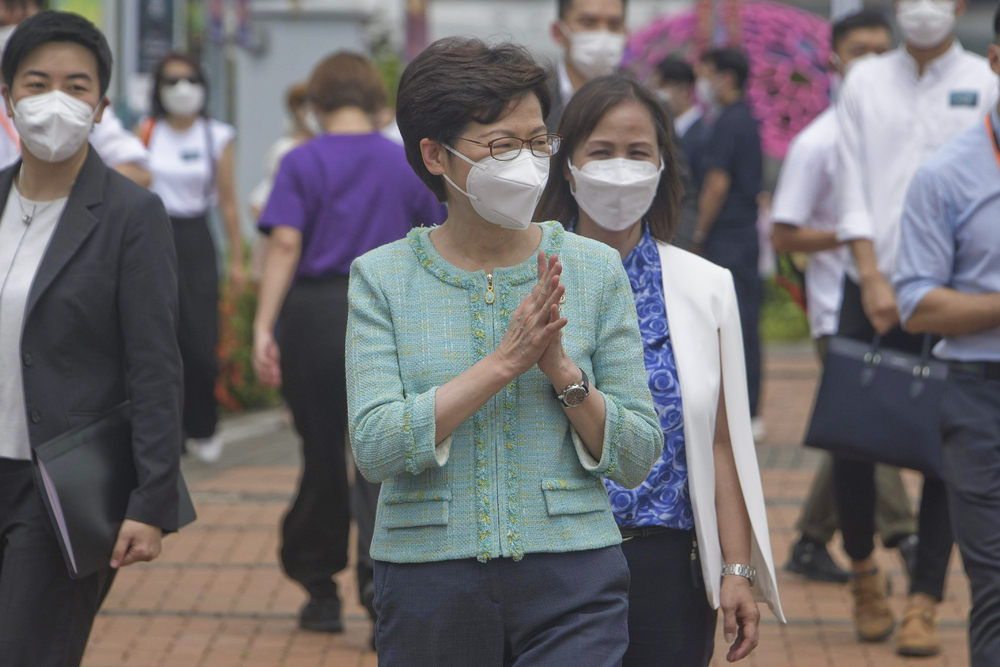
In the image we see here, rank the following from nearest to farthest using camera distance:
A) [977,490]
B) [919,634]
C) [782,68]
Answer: [977,490] < [919,634] < [782,68]

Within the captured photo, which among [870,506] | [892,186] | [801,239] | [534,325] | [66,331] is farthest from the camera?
[801,239]

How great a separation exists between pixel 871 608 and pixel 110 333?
10.5 feet

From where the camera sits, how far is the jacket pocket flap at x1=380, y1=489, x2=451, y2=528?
8.30 ft

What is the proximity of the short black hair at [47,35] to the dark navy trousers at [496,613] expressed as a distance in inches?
67.4

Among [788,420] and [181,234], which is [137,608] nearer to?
[181,234]

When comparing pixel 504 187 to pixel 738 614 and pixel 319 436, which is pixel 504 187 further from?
pixel 319 436

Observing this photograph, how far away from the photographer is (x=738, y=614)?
3.06 meters

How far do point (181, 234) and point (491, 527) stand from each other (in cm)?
594

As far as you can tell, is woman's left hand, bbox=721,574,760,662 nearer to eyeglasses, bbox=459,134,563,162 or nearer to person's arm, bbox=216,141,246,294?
eyeglasses, bbox=459,134,563,162

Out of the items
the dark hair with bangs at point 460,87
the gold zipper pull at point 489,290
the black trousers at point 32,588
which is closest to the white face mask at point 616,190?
the dark hair with bangs at point 460,87

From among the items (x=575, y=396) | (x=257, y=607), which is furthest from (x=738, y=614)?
(x=257, y=607)

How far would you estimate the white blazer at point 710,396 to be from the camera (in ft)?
10.1

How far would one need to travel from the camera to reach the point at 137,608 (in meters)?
5.90

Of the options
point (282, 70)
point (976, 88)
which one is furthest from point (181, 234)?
point (282, 70)
